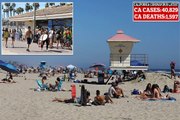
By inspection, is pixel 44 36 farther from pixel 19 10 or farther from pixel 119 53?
pixel 119 53

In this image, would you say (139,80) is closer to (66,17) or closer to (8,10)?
(66,17)

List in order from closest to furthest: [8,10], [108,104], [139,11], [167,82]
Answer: [108,104]
[139,11]
[8,10]
[167,82]

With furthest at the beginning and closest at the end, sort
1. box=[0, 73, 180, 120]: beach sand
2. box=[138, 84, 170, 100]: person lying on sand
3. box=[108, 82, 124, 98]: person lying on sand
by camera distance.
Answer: box=[108, 82, 124, 98]: person lying on sand
box=[138, 84, 170, 100]: person lying on sand
box=[0, 73, 180, 120]: beach sand

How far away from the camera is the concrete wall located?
26266mm

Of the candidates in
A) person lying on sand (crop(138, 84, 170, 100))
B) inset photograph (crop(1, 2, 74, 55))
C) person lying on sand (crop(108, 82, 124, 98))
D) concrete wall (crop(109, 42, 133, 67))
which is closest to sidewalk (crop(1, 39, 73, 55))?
inset photograph (crop(1, 2, 74, 55))

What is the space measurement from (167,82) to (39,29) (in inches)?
430

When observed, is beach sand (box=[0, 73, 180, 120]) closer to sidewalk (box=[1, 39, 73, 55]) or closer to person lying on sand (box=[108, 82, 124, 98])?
person lying on sand (box=[108, 82, 124, 98])

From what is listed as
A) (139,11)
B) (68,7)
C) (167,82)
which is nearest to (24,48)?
(68,7)

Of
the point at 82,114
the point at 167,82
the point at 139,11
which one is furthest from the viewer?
the point at 167,82

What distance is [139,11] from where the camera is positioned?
15.9 metres

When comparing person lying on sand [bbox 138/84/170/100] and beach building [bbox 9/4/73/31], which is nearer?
person lying on sand [bbox 138/84/170/100]

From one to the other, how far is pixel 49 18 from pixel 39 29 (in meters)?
0.70

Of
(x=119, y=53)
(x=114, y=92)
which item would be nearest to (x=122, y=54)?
(x=119, y=53)

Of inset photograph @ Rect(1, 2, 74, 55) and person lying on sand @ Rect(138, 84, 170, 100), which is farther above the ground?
inset photograph @ Rect(1, 2, 74, 55)
